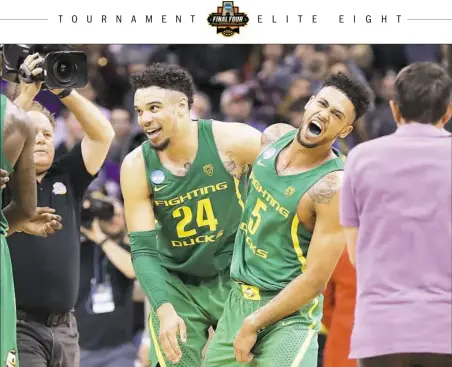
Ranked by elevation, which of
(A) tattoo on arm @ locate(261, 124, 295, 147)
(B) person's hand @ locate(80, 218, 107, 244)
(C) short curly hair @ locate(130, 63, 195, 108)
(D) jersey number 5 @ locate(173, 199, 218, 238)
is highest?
(C) short curly hair @ locate(130, 63, 195, 108)

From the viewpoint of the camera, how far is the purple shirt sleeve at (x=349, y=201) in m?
4.30

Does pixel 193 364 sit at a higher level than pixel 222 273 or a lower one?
lower

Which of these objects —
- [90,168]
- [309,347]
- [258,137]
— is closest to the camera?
[309,347]

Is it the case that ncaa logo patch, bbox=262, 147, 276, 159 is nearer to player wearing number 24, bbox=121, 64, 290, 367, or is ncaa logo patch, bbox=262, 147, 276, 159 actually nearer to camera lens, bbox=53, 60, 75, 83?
player wearing number 24, bbox=121, 64, 290, 367

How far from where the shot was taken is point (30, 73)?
5.82 metres

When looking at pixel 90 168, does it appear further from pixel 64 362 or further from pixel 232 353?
pixel 232 353

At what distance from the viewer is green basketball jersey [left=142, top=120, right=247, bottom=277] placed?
5.83 m

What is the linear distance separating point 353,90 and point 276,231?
742mm

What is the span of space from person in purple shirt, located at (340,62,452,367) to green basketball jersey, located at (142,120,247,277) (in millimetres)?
1629

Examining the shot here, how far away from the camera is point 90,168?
245 inches

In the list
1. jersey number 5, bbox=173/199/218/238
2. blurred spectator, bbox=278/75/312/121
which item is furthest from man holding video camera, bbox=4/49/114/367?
blurred spectator, bbox=278/75/312/121

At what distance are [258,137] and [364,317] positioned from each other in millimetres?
1752

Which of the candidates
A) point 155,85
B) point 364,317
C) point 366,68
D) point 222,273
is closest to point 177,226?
point 222,273
